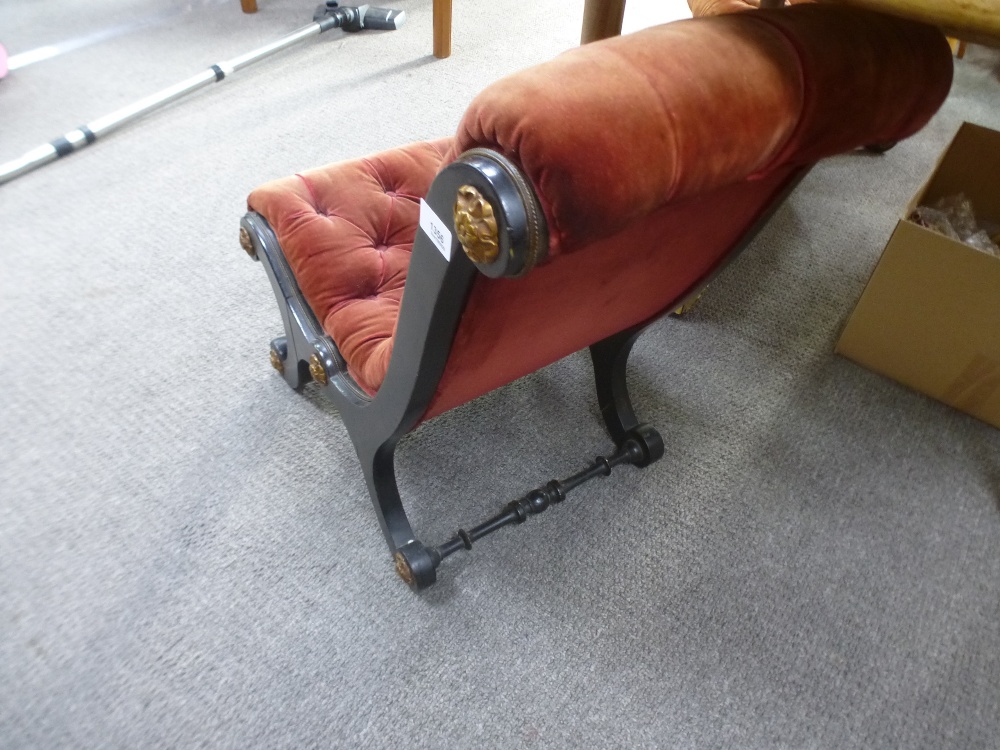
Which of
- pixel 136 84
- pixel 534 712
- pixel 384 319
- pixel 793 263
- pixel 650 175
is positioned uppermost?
pixel 650 175

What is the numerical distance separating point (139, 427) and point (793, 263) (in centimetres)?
138

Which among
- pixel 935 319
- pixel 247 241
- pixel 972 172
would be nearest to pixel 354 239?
pixel 247 241

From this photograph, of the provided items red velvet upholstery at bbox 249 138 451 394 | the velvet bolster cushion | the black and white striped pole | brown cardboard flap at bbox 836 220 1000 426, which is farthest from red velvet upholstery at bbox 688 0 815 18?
the black and white striped pole

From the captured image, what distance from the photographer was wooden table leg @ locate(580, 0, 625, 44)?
1203mm

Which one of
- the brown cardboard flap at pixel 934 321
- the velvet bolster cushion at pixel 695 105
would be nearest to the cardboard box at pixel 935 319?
the brown cardboard flap at pixel 934 321

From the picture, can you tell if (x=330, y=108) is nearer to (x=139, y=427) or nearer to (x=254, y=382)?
(x=254, y=382)

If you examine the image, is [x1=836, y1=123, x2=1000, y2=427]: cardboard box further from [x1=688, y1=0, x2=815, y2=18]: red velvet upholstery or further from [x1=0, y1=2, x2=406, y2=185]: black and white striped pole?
[x1=0, y1=2, x2=406, y2=185]: black and white striped pole

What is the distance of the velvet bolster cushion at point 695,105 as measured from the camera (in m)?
0.43

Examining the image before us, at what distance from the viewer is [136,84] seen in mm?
1993

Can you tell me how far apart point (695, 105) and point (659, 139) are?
42 millimetres

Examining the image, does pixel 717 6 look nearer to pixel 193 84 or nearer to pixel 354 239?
pixel 354 239

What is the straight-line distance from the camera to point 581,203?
1.42ft

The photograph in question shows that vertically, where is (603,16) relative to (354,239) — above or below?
above

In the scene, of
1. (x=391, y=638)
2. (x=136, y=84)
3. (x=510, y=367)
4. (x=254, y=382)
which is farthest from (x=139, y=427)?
(x=136, y=84)
